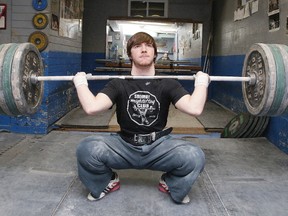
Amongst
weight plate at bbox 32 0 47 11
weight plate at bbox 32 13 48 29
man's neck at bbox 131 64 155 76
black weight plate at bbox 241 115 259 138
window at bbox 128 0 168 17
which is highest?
window at bbox 128 0 168 17

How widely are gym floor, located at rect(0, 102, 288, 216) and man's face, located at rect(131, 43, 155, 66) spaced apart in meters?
0.76

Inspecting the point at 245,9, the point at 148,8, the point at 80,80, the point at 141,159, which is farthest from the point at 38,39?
the point at 148,8

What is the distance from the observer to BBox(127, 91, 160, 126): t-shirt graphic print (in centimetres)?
193

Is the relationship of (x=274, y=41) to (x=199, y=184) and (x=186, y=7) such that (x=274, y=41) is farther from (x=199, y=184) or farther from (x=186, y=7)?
(x=186, y=7)

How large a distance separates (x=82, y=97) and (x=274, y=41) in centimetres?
229

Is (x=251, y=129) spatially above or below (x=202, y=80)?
below

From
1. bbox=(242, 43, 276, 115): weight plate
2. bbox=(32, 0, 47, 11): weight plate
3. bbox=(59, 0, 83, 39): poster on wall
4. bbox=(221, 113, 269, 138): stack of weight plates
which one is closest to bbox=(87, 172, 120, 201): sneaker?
bbox=(242, 43, 276, 115): weight plate

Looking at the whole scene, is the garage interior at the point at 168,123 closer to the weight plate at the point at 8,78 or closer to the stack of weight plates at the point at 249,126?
the stack of weight plates at the point at 249,126

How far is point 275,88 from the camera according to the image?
6.81 feet

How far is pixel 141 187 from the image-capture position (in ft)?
7.14

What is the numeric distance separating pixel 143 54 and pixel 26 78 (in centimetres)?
78

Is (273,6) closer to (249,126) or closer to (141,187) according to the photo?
(249,126)

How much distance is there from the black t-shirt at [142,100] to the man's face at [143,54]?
0.12 meters

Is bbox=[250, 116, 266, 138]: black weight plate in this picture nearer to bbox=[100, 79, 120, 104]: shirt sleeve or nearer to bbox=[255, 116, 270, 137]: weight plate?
bbox=[255, 116, 270, 137]: weight plate
